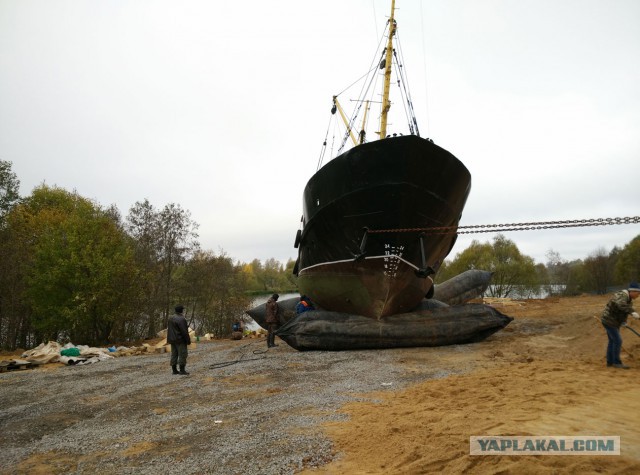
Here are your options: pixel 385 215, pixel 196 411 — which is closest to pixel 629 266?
pixel 385 215

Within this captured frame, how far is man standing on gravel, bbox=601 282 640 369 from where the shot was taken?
19.2ft

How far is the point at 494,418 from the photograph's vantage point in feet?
→ 10.9

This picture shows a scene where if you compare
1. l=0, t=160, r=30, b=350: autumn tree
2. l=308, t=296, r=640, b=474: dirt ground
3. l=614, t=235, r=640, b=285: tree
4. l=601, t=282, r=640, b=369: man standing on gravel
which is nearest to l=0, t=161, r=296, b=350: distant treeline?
l=0, t=160, r=30, b=350: autumn tree

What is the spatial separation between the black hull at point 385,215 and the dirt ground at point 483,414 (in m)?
2.56

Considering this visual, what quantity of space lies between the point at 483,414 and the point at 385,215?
5.74 meters

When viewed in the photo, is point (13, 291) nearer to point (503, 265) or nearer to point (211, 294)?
point (211, 294)

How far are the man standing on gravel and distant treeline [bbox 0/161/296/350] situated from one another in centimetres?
1851

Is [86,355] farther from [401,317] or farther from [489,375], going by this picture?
[489,375]

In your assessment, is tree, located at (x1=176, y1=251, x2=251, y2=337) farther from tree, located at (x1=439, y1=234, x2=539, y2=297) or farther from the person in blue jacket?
tree, located at (x1=439, y1=234, x2=539, y2=297)

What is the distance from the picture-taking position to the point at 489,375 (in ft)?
18.0

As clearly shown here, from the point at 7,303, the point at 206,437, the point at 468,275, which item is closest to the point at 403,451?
the point at 206,437

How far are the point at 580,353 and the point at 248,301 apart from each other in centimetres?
2404

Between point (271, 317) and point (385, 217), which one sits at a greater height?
point (385, 217)

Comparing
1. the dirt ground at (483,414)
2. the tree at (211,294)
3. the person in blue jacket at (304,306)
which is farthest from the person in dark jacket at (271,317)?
the tree at (211,294)
